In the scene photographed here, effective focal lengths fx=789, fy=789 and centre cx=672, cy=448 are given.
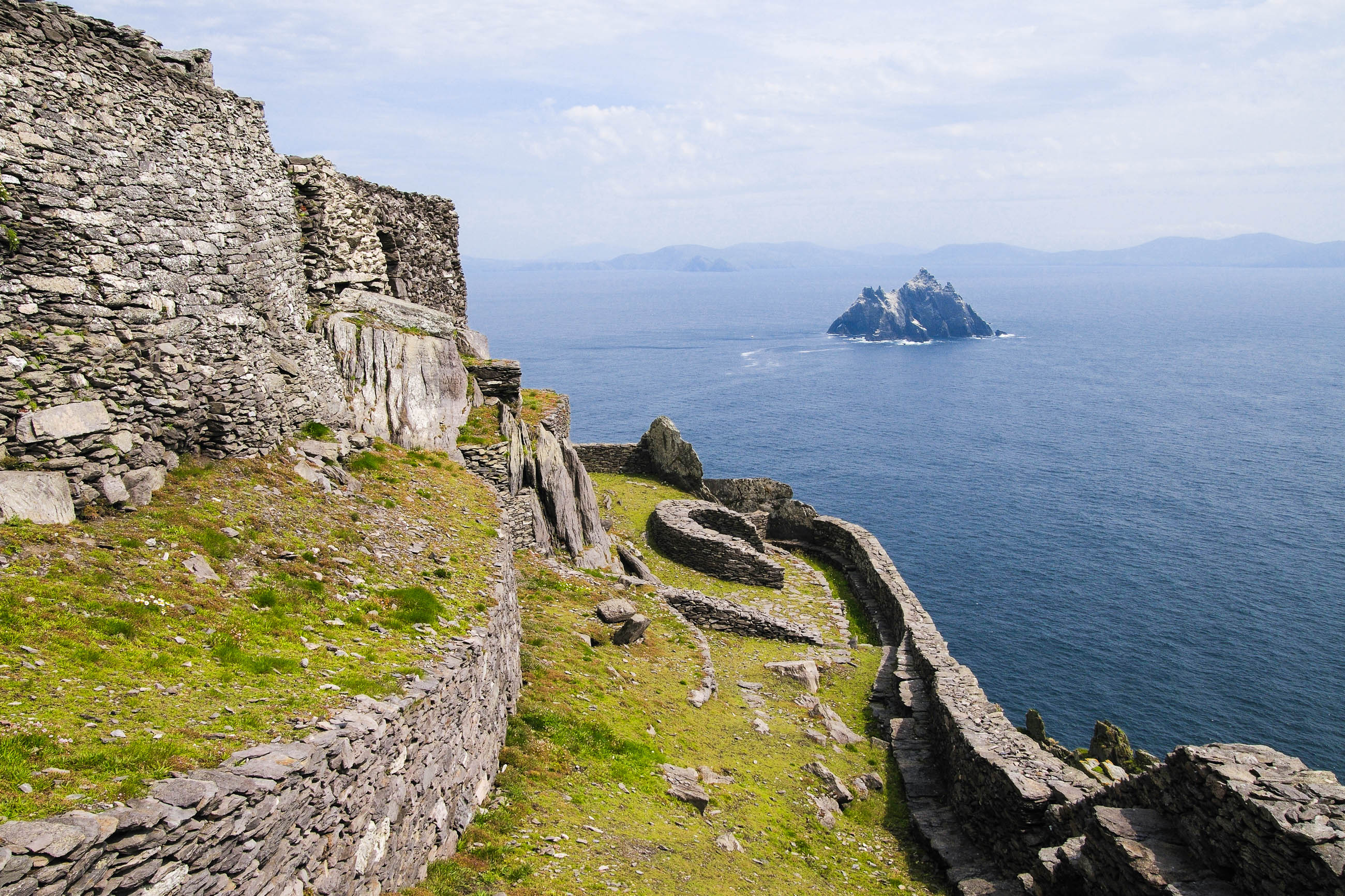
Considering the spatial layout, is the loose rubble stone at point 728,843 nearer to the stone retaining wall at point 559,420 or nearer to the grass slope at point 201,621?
the grass slope at point 201,621

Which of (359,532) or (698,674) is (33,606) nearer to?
(359,532)

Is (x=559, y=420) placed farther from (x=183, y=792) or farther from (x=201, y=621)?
(x=183, y=792)

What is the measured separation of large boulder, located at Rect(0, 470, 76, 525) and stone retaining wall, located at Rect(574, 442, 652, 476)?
41.3 m

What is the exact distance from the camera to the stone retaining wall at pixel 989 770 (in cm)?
1797

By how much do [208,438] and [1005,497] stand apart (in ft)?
252

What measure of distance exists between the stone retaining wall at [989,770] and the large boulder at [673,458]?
22810 millimetres

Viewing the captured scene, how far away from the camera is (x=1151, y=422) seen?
4306 inches

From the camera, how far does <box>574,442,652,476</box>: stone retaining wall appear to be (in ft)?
175

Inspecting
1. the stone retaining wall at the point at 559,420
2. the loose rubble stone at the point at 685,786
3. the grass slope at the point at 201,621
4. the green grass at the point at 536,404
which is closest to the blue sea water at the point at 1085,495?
the stone retaining wall at the point at 559,420

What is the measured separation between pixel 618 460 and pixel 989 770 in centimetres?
3670

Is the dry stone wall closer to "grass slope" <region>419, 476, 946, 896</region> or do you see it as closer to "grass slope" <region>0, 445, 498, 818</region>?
"grass slope" <region>0, 445, 498, 818</region>

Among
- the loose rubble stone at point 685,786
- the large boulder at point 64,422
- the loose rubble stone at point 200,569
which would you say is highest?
the large boulder at point 64,422

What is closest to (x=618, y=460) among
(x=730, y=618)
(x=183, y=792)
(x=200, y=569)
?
(x=730, y=618)

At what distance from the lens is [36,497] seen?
37.6 feet
